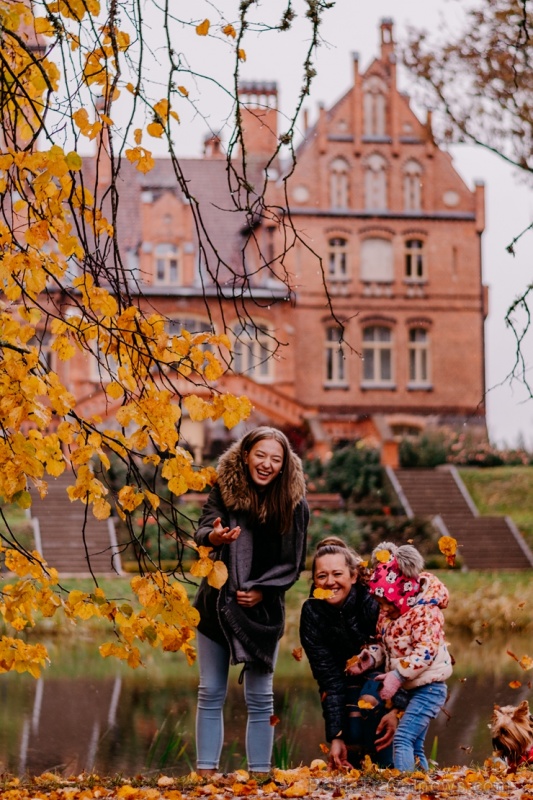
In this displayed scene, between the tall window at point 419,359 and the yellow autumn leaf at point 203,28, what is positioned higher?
the tall window at point 419,359

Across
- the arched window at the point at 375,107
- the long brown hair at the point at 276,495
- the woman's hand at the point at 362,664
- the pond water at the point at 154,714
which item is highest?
the arched window at the point at 375,107

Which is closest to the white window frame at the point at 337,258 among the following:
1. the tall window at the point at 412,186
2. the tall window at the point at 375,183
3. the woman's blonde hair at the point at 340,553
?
the tall window at the point at 375,183

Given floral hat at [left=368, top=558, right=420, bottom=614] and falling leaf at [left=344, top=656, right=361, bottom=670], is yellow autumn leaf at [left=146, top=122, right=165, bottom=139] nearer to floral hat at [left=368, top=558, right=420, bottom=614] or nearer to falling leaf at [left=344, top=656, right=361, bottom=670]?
floral hat at [left=368, top=558, right=420, bottom=614]

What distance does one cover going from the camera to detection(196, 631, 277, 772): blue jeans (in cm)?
464

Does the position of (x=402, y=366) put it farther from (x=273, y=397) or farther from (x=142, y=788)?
(x=142, y=788)

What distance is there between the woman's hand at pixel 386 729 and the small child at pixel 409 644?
0.09 ft

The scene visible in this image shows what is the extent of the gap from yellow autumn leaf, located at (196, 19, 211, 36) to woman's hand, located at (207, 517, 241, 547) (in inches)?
68.7

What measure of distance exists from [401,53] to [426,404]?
12.2 metres

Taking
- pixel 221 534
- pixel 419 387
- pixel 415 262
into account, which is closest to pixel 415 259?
pixel 415 262

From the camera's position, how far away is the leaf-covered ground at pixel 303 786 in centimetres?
412

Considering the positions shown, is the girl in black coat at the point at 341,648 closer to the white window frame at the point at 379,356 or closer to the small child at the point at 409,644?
the small child at the point at 409,644

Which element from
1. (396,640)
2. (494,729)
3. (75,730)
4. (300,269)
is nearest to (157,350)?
(396,640)

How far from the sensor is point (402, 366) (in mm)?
28594

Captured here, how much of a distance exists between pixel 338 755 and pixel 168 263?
2444 centimetres
